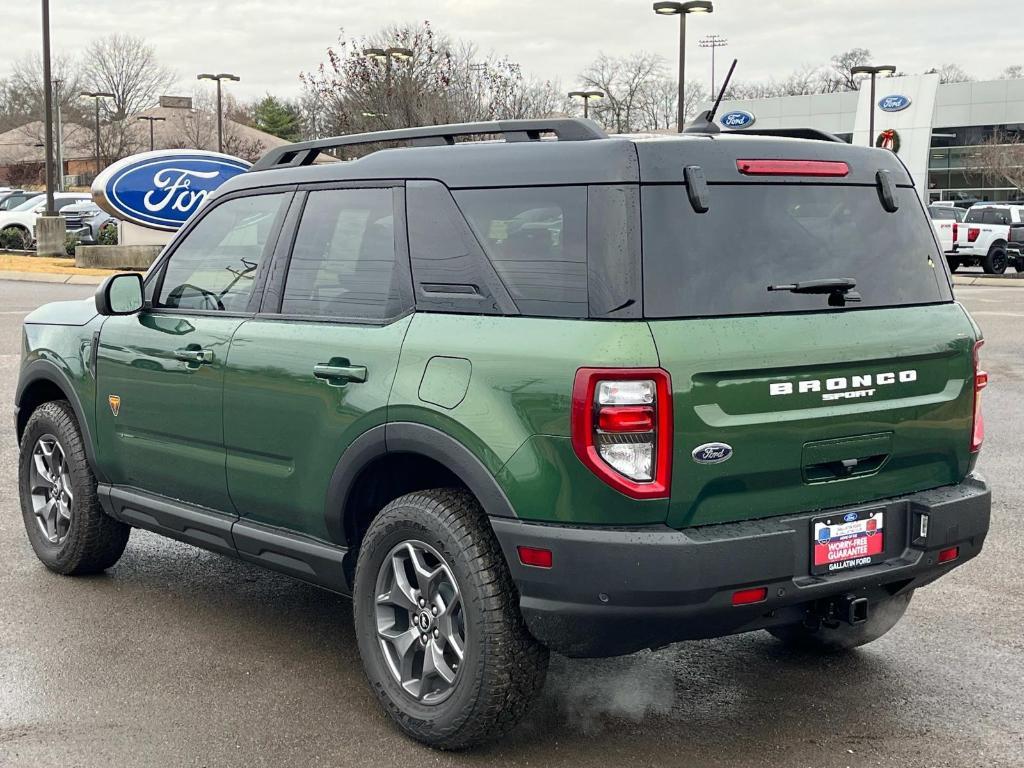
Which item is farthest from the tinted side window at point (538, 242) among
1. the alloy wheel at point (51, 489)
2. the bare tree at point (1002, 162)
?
the bare tree at point (1002, 162)

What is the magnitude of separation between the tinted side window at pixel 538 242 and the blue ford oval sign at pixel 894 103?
62136mm

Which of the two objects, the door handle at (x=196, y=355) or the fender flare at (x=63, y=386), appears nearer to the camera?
the door handle at (x=196, y=355)

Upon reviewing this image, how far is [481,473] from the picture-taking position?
386 cm

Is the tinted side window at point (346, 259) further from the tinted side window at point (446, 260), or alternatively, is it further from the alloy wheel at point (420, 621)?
the alloy wheel at point (420, 621)

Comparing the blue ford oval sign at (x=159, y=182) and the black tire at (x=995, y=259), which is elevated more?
the blue ford oval sign at (x=159, y=182)

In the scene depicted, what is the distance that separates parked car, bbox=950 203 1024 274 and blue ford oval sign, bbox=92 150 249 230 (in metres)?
17.5

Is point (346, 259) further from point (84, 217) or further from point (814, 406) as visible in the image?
point (84, 217)

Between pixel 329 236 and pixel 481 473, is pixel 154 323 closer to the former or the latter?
pixel 329 236

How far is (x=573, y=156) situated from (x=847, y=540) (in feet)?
4.71

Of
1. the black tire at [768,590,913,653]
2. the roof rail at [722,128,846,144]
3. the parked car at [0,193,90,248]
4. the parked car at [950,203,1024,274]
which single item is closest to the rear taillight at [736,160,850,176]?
the roof rail at [722,128,846,144]

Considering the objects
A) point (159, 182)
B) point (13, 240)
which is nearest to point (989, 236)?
point (159, 182)

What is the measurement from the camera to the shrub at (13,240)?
120 ft

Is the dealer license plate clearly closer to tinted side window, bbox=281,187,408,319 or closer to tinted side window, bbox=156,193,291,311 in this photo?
tinted side window, bbox=281,187,408,319

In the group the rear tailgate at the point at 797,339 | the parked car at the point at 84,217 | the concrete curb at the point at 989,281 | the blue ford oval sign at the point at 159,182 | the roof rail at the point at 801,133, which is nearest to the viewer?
the rear tailgate at the point at 797,339
